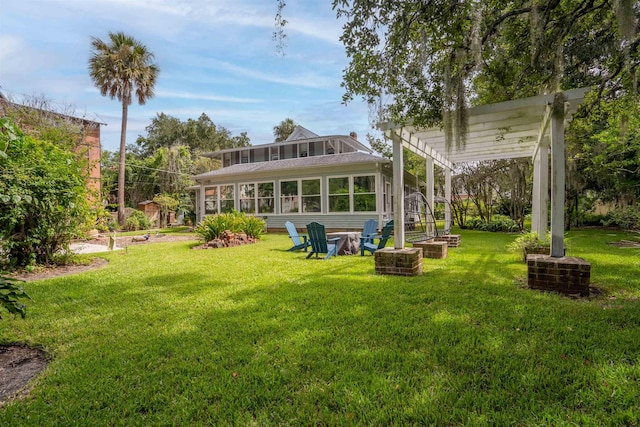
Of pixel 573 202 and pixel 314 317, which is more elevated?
pixel 573 202

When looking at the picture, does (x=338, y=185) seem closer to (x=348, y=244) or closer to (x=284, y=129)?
(x=348, y=244)

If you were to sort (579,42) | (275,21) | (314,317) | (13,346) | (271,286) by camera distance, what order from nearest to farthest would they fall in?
(13,346)
(314,317)
(275,21)
(271,286)
(579,42)

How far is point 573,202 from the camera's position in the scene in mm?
15773

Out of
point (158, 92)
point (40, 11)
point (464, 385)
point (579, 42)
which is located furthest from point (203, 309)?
point (158, 92)

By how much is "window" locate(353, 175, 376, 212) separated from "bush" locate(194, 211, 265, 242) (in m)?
4.65

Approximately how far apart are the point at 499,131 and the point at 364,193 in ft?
24.4

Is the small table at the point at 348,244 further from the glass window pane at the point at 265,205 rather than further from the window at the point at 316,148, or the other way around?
the window at the point at 316,148

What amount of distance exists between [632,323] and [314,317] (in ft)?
9.77

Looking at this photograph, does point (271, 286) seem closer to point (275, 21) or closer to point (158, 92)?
point (275, 21)

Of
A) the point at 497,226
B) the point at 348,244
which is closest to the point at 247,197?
the point at 348,244

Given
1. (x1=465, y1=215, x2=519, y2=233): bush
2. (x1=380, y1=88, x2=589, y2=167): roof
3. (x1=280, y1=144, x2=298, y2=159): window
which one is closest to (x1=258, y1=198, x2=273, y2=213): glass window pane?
(x1=280, y1=144, x2=298, y2=159): window

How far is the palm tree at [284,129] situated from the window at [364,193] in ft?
92.7

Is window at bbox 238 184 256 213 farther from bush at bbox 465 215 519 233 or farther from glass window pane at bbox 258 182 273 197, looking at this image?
bush at bbox 465 215 519 233

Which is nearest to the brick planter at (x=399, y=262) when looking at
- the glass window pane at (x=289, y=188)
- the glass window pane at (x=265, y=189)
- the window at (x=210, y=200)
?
the glass window pane at (x=289, y=188)
